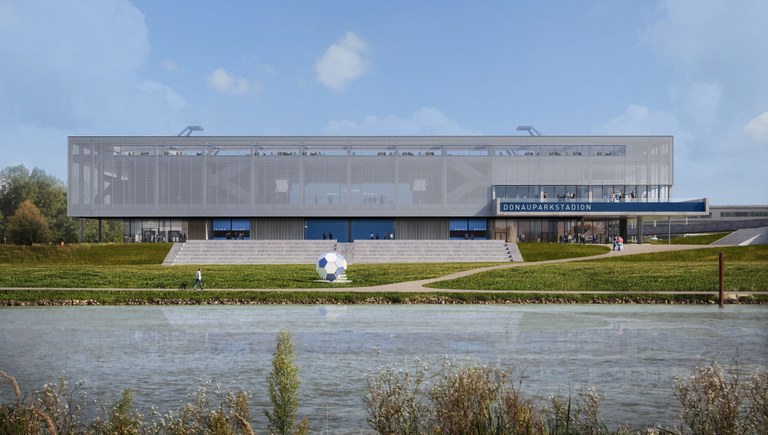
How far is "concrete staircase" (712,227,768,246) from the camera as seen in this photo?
97875mm

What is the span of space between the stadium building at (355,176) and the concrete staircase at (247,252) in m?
13.8

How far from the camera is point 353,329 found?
91.1 ft

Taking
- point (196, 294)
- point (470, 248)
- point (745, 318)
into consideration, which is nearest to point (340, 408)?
point (745, 318)

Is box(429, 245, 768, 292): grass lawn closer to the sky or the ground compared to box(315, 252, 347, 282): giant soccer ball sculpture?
closer to the ground

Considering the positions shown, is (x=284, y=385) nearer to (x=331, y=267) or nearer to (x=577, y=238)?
(x=331, y=267)

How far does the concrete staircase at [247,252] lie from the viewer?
2904 inches

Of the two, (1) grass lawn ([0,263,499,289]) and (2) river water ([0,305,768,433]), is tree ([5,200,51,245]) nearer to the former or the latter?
(1) grass lawn ([0,263,499,289])

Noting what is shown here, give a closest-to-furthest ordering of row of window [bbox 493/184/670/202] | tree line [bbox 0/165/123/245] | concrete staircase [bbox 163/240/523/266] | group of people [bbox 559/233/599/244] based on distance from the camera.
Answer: concrete staircase [bbox 163/240/523/266]
row of window [bbox 493/184/670/202]
group of people [bbox 559/233/599/244]
tree line [bbox 0/165/123/245]

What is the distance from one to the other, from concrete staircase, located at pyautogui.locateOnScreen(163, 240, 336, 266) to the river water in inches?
1438

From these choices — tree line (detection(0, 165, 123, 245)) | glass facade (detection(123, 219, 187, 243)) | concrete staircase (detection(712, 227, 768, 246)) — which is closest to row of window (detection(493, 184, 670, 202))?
concrete staircase (detection(712, 227, 768, 246))

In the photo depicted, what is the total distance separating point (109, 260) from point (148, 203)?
22.4 m

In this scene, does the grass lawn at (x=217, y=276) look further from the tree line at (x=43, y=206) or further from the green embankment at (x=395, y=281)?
the tree line at (x=43, y=206)

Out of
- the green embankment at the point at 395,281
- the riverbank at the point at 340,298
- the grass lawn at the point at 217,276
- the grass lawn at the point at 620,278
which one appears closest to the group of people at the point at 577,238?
the green embankment at the point at 395,281

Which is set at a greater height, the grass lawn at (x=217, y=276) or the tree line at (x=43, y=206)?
the tree line at (x=43, y=206)
